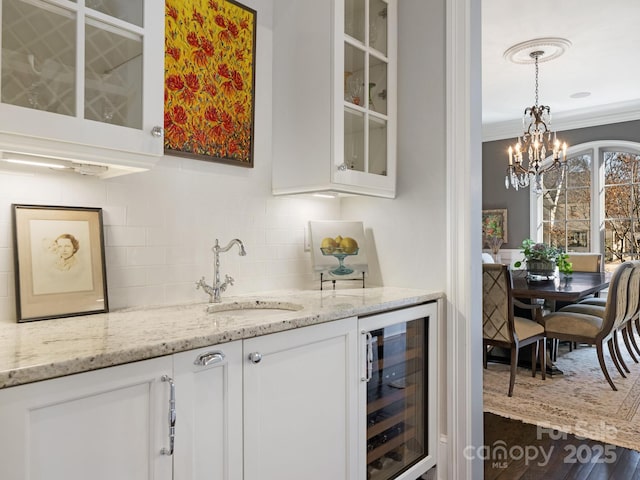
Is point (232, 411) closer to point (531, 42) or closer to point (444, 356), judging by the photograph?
point (444, 356)

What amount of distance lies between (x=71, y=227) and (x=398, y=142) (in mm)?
1568

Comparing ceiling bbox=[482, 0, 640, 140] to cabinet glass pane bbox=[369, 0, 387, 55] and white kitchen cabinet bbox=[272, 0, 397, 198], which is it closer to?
cabinet glass pane bbox=[369, 0, 387, 55]

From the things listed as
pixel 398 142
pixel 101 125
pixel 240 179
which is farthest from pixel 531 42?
pixel 101 125

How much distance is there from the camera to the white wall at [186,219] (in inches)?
59.6

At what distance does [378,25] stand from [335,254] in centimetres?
117

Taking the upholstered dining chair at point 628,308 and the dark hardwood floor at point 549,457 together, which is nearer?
the dark hardwood floor at point 549,457

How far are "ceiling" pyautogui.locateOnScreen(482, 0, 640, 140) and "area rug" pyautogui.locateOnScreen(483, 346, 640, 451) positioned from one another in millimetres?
2944

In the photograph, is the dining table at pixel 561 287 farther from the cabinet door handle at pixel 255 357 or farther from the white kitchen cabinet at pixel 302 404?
the cabinet door handle at pixel 255 357

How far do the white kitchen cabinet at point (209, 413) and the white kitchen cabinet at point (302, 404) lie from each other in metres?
0.04

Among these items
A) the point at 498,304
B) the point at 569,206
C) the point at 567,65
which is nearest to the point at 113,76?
Answer: the point at 498,304

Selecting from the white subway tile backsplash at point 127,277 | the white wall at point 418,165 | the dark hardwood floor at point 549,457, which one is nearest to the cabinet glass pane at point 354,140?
the white wall at point 418,165

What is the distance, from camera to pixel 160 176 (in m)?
1.80

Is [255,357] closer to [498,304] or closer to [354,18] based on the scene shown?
[354,18]

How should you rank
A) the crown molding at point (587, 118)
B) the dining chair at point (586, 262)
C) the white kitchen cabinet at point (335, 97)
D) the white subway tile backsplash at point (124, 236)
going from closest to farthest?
the white subway tile backsplash at point (124, 236) < the white kitchen cabinet at point (335, 97) < the dining chair at point (586, 262) < the crown molding at point (587, 118)
